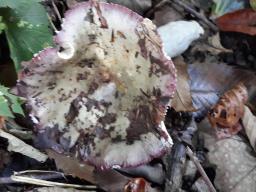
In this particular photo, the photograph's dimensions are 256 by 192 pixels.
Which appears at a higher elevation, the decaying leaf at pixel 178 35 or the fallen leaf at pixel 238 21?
the decaying leaf at pixel 178 35

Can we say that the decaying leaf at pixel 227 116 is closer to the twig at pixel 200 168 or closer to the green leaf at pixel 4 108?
the twig at pixel 200 168

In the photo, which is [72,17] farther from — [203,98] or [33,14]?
[203,98]

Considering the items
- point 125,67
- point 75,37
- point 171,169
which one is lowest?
point 171,169

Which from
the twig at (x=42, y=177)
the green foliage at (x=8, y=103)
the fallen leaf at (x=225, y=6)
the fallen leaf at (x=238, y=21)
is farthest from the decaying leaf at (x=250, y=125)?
the green foliage at (x=8, y=103)

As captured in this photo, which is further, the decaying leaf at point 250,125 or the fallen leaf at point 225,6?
the fallen leaf at point 225,6

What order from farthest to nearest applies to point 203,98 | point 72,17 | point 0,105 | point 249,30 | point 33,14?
point 249,30
point 203,98
point 33,14
point 0,105
point 72,17

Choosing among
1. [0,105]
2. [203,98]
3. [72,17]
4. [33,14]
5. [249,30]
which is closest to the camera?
[72,17]

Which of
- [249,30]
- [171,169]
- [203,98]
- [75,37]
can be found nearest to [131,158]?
[171,169]
